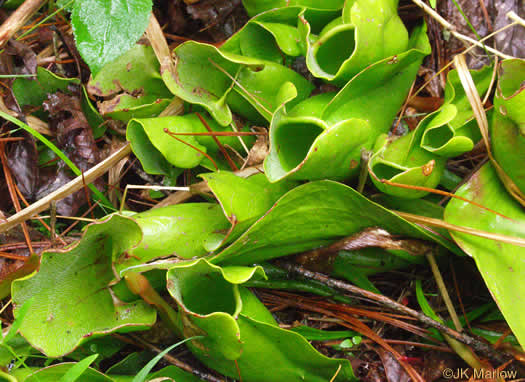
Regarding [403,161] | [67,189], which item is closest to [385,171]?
[403,161]

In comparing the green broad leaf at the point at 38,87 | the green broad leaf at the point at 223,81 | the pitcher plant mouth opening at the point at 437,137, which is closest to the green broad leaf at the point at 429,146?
the pitcher plant mouth opening at the point at 437,137

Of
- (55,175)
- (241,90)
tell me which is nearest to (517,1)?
(241,90)

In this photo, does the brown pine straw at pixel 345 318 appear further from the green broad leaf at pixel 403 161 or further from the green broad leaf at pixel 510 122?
the green broad leaf at pixel 510 122

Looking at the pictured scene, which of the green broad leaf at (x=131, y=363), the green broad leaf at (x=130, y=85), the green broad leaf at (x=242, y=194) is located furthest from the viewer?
the green broad leaf at (x=130, y=85)

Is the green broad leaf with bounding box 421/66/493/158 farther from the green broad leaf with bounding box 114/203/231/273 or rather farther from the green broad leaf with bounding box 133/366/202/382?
the green broad leaf with bounding box 133/366/202/382

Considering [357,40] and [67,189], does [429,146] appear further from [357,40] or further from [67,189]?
[67,189]

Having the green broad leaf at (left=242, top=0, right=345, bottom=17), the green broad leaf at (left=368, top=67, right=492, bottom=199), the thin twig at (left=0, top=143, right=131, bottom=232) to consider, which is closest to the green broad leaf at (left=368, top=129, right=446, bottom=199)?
the green broad leaf at (left=368, top=67, right=492, bottom=199)
